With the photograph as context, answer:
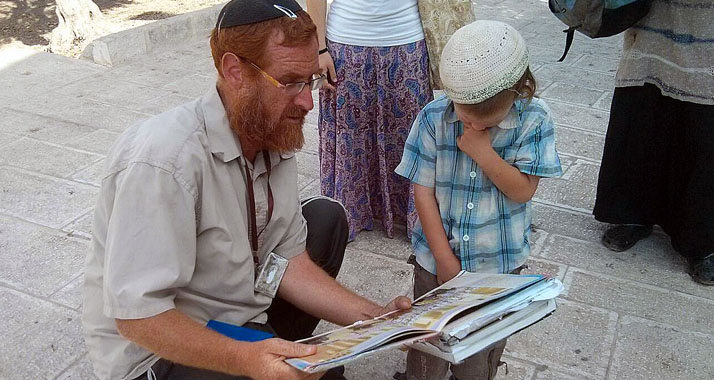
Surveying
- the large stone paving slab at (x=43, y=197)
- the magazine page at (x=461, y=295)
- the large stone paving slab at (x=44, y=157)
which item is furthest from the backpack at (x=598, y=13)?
the large stone paving slab at (x=44, y=157)

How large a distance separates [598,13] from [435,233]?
1.18 meters

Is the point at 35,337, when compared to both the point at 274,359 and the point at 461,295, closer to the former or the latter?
the point at 274,359

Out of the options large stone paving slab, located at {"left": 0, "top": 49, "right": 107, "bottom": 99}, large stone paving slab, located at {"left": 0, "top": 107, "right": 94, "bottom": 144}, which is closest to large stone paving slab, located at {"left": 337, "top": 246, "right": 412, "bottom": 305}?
large stone paving slab, located at {"left": 0, "top": 107, "right": 94, "bottom": 144}

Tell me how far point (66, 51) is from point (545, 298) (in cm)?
591

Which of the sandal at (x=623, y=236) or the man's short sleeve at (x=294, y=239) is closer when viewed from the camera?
the man's short sleeve at (x=294, y=239)

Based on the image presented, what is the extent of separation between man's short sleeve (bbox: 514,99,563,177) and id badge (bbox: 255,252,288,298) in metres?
0.76

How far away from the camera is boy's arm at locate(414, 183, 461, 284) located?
1980 millimetres

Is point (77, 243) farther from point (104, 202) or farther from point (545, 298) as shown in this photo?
point (545, 298)

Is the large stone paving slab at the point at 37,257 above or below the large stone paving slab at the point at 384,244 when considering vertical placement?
above

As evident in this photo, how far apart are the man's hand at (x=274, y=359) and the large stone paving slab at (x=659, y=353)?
1367 millimetres

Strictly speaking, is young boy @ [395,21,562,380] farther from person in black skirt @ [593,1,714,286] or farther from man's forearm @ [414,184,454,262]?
person in black skirt @ [593,1,714,286]

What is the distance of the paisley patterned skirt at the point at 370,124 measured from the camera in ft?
9.38

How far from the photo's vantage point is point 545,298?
148 centimetres

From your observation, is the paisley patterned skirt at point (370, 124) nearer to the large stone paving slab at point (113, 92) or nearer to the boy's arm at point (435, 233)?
the boy's arm at point (435, 233)
